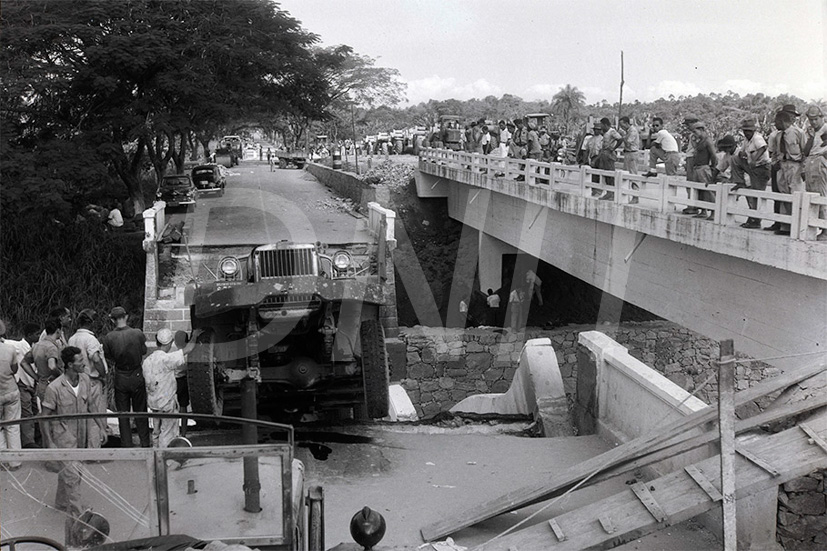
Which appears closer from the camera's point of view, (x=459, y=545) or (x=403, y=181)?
(x=459, y=545)

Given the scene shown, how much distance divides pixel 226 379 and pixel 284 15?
17.4 meters

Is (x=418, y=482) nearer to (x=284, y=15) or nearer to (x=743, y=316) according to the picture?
(x=743, y=316)

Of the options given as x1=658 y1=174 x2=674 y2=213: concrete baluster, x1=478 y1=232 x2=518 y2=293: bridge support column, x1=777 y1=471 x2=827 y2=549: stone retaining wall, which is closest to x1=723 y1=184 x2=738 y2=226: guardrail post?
x1=658 y1=174 x2=674 y2=213: concrete baluster

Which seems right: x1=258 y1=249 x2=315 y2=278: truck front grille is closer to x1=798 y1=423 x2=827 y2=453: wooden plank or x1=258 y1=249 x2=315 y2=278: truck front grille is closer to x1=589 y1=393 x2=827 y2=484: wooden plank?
x1=589 y1=393 x2=827 y2=484: wooden plank

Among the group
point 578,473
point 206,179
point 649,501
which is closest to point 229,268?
point 578,473

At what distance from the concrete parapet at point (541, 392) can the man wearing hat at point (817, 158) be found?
406cm

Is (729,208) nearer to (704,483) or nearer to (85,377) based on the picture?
(704,483)

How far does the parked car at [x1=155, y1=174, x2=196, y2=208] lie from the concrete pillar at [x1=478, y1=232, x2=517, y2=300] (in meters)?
10.1

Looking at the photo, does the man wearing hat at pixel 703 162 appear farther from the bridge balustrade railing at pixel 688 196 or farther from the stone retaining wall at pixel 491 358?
the stone retaining wall at pixel 491 358

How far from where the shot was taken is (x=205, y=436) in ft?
31.6

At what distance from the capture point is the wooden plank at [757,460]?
19.3 feet

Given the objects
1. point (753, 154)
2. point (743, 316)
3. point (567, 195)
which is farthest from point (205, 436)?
point (567, 195)

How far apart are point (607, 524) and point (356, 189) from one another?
2489 centimetres

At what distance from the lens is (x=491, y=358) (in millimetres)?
22125
